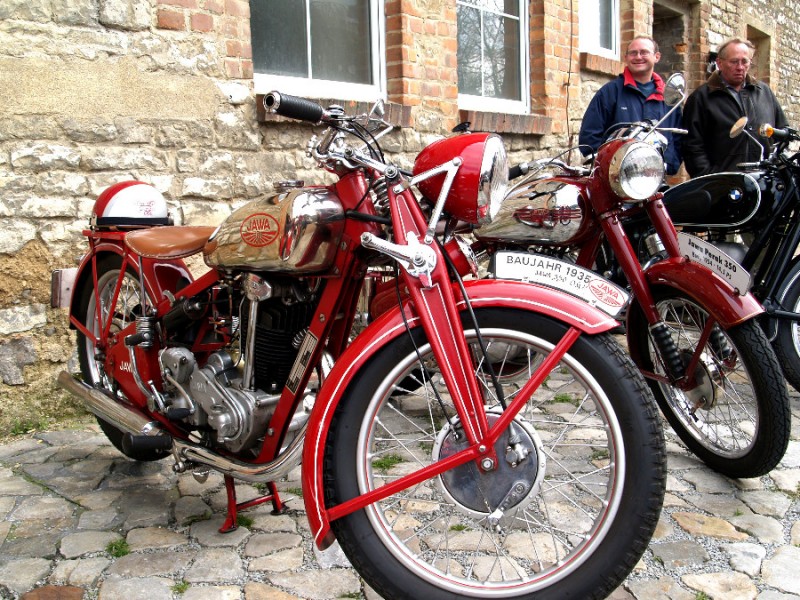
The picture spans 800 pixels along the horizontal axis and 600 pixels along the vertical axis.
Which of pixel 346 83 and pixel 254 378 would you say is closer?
pixel 254 378

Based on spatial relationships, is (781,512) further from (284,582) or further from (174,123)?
(174,123)

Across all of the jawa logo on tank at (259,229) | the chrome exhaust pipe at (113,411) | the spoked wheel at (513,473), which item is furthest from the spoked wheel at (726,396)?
the chrome exhaust pipe at (113,411)

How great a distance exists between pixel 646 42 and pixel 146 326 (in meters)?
3.58

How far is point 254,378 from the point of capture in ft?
7.93

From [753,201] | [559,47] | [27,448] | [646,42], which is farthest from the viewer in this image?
[559,47]

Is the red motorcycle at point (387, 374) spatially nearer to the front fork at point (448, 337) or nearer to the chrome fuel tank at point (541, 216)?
the front fork at point (448, 337)

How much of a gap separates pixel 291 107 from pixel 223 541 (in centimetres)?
134

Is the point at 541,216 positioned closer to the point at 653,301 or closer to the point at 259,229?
the point at 653,301

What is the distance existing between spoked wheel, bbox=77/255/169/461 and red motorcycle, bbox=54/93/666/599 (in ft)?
0.71

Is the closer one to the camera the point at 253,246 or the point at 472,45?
the point at 253,246

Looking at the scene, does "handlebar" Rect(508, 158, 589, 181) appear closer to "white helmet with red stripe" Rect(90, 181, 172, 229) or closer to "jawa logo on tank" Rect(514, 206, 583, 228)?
"jawa logo on tank" Rect(514, 206, 583, 228)

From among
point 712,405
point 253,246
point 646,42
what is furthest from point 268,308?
point 646,42

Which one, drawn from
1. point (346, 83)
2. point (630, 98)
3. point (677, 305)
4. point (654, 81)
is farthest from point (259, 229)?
→ point (654, 81)

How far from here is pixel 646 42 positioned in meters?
4.91
